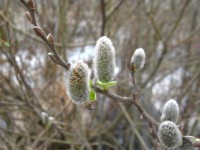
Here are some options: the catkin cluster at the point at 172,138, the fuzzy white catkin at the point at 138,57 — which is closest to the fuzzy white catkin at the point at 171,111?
the catkin cluster at the point at 172,138

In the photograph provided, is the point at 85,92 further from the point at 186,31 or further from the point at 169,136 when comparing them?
the point at 186,31

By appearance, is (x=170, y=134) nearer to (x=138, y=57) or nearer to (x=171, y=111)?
(x=171, y=111)

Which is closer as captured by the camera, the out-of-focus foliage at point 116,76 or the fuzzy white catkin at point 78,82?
the fuzzy white catkin at point 78,82

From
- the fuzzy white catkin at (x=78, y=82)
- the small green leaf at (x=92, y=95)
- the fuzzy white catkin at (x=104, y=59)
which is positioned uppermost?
the fuzzy white catkin at (x=104, y=59)

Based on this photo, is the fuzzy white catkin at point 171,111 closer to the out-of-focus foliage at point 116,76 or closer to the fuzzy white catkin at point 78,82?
the fuzzy white catkin at point 78,82

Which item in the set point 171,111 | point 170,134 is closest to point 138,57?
point 171,111

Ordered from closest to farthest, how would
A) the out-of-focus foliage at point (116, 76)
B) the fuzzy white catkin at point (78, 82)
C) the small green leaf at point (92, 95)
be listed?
1. the fuzzy white catkin at point (78, 82)
2. the small green leaf at point (92, 95)
3. the out-of-focus foliage at point (116, 76)
